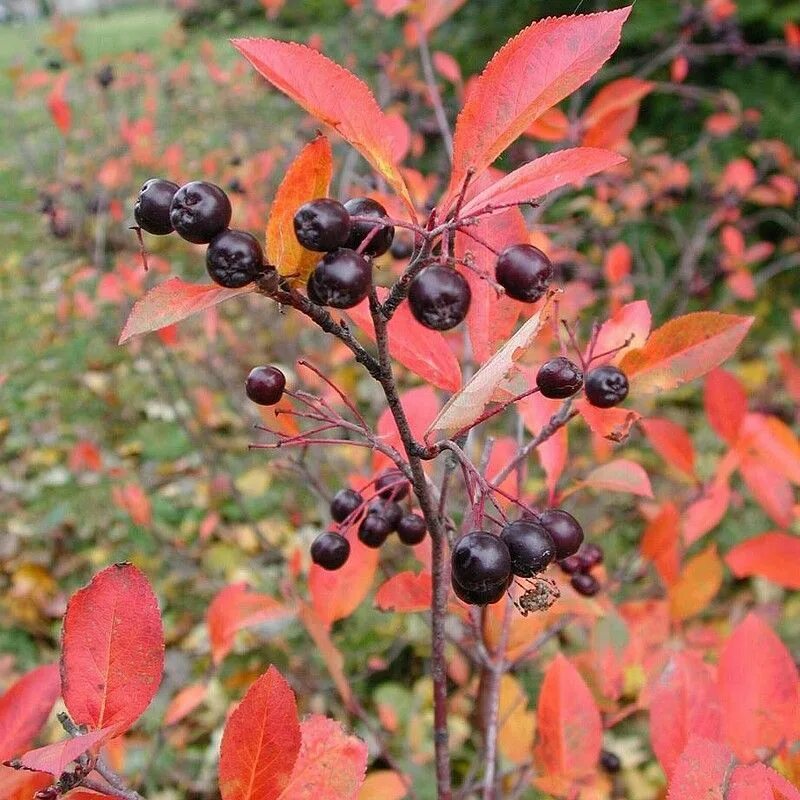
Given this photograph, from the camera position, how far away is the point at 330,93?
57cm

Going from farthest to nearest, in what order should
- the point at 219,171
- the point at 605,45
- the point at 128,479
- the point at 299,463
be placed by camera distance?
the point at 219,171, the point at 128,479, the point at 299,463, the point at 605,45

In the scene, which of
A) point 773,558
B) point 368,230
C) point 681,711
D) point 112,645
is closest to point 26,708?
point 112,645

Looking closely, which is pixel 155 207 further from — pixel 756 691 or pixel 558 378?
pixel 756 691

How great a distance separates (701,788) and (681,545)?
1015 millimetres

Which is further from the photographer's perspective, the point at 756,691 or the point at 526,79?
the point at 756,691

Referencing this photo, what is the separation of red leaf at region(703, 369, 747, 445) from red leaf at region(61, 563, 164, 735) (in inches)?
43.7

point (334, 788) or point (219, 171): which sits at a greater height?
point (334, 788)

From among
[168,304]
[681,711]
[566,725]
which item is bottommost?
[566,725]

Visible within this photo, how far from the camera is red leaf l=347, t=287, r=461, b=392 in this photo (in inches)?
29.0

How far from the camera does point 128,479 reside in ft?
10.5

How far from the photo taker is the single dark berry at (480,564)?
1.88ft

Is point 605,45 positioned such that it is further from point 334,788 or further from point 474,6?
point 474,6

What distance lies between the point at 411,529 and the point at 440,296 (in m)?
0.40

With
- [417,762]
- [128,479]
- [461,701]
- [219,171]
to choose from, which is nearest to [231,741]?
[417,762]
